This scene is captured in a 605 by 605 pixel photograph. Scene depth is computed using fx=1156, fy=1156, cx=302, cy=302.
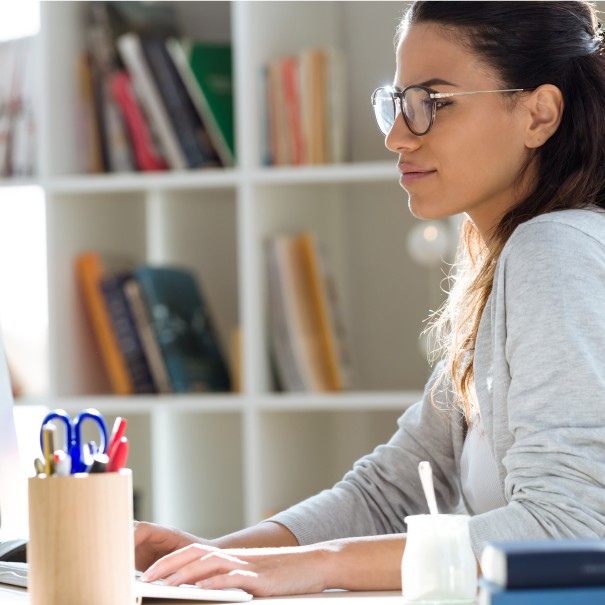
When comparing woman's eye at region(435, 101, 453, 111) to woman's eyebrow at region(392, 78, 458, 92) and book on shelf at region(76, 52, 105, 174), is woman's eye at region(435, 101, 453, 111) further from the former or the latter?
book on shelf at region(76, 52, 105, 174)

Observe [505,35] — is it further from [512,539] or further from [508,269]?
[512,539]

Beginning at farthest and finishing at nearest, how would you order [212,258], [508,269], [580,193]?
1. [212,258]
2. [580,193]
3. [508,269]

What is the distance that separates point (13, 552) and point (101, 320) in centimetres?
152

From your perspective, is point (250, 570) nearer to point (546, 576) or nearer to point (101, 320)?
point (546, 576)

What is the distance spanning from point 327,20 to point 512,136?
5.14 feet

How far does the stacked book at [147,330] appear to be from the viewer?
9.09ft

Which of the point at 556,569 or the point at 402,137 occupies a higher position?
the point at 402,137

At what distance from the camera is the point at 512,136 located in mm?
1496

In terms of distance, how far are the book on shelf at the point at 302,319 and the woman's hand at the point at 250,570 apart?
57.2 inches

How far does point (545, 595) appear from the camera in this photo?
770mm

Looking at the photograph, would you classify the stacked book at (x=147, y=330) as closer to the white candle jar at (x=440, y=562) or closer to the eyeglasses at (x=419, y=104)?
the eyeglasses at (x=419, y=104)

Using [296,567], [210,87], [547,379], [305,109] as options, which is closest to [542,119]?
[547,379]

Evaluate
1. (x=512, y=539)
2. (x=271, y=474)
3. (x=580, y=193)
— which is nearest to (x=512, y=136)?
(x=580, y=193)

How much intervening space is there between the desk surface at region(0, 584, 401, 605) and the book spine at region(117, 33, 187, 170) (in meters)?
1.71
